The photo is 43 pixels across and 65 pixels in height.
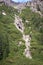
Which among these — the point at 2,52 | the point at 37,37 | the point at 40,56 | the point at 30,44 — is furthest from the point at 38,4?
the point at 2,52

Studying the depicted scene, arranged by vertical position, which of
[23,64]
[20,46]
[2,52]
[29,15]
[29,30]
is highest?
[29,15]

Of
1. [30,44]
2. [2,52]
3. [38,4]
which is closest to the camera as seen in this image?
[2,52]

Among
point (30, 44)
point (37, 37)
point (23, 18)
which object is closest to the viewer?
point (30, 44)

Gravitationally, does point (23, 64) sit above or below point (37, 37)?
below

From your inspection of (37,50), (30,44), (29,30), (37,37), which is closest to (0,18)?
(29,30)

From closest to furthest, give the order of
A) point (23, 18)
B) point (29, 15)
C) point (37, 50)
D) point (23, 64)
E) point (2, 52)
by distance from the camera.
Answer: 1. point (23, 64)
2. point (2, 52)
3. point (37, 50)
4. point (23, 18)
5. point (29, 15)

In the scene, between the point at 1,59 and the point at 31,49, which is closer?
the point at 1,59

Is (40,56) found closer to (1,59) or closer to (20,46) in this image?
(20,46)

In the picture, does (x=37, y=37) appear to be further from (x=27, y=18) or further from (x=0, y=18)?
(x=27, y=18)

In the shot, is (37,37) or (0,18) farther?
(0,18)
